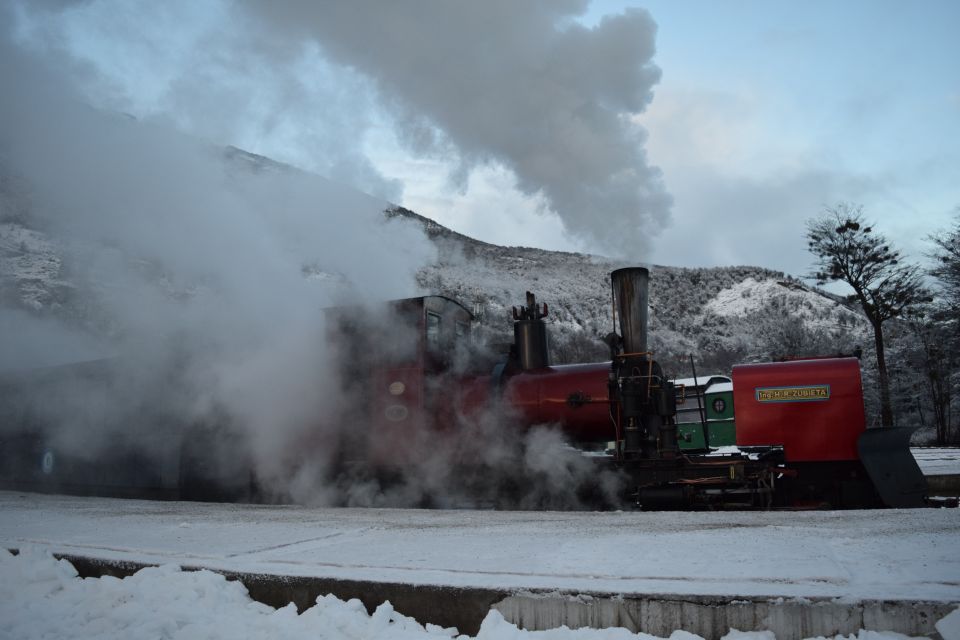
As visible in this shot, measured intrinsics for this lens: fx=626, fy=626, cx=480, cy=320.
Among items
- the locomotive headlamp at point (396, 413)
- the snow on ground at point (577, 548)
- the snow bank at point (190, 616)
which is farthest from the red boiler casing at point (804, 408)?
the snow bank at point (190, 616)

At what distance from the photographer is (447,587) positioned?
11.3 feet

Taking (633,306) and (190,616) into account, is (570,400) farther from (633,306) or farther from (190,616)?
(190,616)

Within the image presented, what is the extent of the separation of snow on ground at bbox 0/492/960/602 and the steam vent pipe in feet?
8.11

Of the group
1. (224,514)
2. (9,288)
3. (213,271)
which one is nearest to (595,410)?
(224,514)

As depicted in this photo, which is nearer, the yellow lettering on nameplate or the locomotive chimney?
the yellow lettering on nameplate

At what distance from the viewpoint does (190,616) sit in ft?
12.1

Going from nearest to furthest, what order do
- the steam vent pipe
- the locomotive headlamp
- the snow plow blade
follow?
the snow plow blade, the steam vent pipe, the locomotive headlamp

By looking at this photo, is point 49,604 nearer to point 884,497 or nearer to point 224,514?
point 224,514

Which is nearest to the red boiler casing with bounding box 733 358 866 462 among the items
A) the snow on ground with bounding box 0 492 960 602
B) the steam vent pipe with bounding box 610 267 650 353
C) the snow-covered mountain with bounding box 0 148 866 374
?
the snow-covered mountain with bounding box 0 148 866 374

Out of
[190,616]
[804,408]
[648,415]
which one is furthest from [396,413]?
[804,408]

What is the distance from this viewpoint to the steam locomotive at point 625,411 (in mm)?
7688

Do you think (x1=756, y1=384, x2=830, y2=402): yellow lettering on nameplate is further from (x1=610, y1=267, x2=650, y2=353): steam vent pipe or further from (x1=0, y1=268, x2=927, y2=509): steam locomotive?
(x1=610, y1=267, x2=650, y2=353): steam vent pipe

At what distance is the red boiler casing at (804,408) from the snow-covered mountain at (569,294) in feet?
3.76

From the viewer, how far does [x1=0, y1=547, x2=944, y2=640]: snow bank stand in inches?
130
